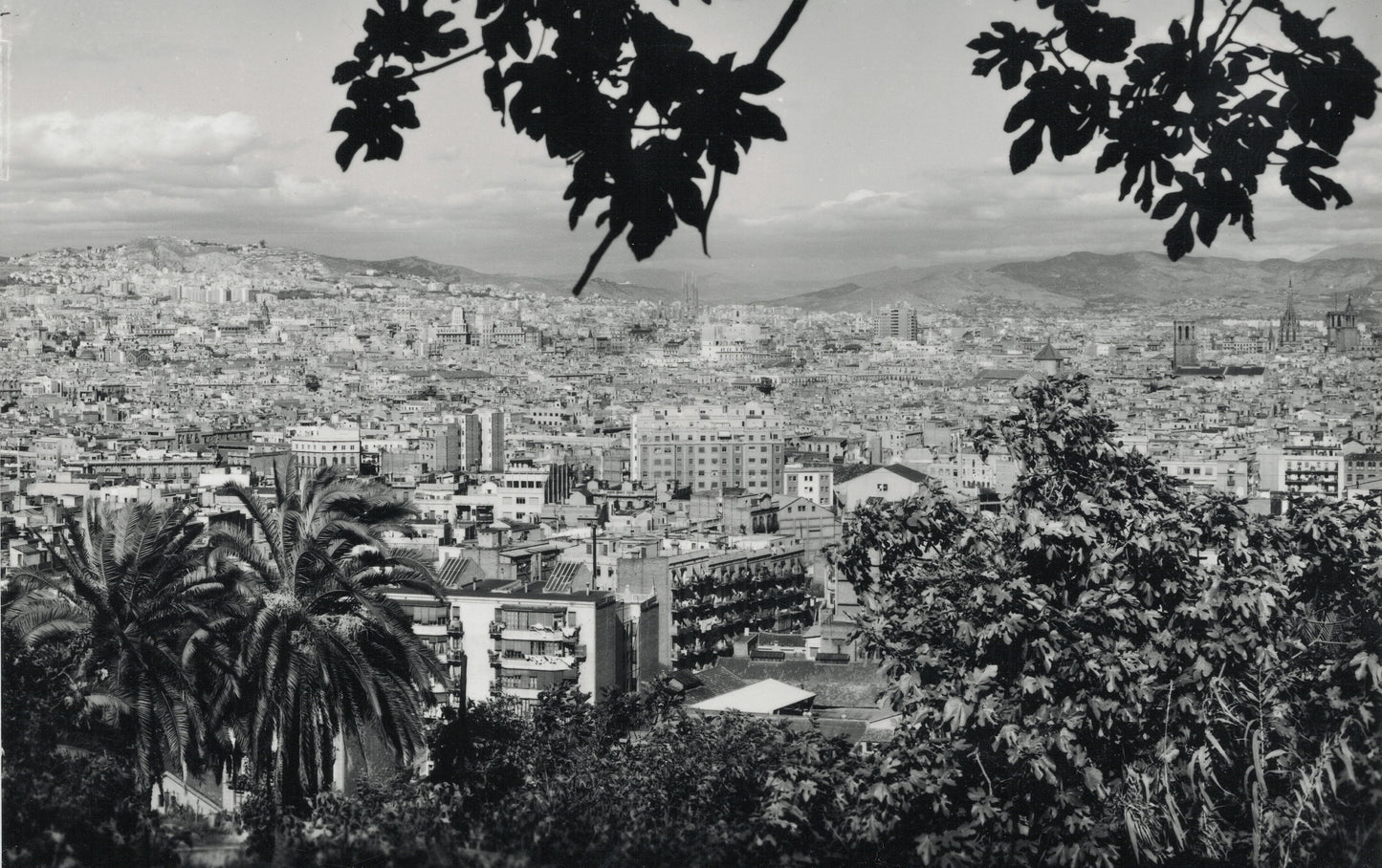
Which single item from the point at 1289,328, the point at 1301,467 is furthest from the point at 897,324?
the point at 1301,467

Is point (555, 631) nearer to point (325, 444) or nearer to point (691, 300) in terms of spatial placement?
point (325, 444)

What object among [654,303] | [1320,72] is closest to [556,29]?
[1320,72]

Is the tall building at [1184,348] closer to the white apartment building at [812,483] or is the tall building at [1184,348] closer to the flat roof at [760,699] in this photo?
the white apartment building at [812,483]

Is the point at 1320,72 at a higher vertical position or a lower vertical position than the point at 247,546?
higher

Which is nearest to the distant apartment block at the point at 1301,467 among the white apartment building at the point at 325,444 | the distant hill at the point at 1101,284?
the white apartment building at the point at 325,444

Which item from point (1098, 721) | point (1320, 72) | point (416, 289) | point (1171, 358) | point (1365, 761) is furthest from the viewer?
point (416, 289)

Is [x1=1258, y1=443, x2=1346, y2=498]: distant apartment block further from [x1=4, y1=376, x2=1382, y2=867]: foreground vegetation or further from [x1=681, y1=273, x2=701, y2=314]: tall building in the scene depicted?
[x1=681, y1=273, x2=701, y2=314]: tall building

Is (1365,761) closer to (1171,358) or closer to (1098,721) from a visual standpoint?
(1098,721)
